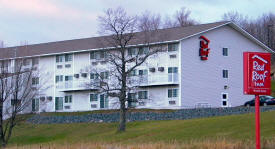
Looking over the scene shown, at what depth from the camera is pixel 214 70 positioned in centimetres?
5744

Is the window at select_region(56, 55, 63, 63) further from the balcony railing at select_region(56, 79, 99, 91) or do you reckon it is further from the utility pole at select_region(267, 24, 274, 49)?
the utility pole at select_region(267, 24, 274, 49)

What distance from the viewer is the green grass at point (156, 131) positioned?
3300 cm

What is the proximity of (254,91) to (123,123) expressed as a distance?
29008 millimetres

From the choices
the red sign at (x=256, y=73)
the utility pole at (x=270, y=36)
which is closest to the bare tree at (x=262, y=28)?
the utility pole at (x=270, y=36)

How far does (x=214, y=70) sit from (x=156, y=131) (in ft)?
64.3

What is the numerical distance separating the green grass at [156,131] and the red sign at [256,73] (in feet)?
32.7

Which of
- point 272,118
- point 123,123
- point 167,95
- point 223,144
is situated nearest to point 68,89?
point 167,95

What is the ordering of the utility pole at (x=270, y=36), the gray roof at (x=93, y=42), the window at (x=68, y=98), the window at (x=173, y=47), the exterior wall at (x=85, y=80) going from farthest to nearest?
1. the utility pole at (x=270, y=36)
2. the window at (x=68, y=98)
3. the exterior wall at (x=85, y=80)
4. the window at (x=173, y=47)
5. the gray roof at (x=93, y=42)

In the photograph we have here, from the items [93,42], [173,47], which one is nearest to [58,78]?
[93,42]

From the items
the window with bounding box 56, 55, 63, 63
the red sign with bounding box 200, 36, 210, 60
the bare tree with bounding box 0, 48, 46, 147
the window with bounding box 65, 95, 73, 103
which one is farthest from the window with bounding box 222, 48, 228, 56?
the bare tree with bounding box 0, 48, 46, 147

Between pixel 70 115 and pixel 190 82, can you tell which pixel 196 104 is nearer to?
pixel 190 82

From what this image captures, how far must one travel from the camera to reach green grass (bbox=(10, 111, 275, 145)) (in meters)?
33.0

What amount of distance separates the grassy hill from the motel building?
3623 mm

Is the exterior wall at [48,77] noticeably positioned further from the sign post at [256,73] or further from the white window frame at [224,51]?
the sign post at [256,73]
